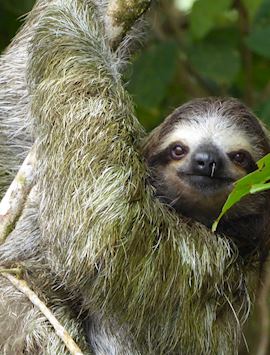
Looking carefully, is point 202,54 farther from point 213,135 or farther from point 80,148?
point 80,148

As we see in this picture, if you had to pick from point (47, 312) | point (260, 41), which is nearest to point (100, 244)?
point (47, 312)

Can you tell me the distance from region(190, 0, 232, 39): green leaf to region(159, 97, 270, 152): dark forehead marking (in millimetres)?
2537

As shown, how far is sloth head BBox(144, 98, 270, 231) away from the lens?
24.8 ft

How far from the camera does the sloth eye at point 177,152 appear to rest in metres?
7.82

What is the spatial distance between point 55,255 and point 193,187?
125 centimetres

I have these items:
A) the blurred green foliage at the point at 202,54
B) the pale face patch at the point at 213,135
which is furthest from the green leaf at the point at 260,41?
the pale face patch at the point at 213,135

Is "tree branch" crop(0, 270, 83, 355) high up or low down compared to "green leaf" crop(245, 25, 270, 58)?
down

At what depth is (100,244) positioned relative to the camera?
714 centimetres

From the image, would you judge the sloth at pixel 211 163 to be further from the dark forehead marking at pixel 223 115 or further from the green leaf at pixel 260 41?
the green leaf at pixel 260 41

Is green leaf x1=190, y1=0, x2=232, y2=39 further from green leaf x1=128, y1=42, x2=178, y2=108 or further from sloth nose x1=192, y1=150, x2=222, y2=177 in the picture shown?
sloth nose x1=192, y1=150, x2=222, y2=177

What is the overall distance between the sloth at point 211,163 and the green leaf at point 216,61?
2199 mm

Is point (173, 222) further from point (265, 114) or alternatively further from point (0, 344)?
point (265, 114)

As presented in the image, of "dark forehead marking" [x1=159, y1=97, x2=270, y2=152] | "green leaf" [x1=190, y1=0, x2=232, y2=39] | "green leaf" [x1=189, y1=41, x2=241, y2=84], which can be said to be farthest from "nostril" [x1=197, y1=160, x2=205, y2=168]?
"green leaf" [x1=190, y1=0, x2=232, y2=39]

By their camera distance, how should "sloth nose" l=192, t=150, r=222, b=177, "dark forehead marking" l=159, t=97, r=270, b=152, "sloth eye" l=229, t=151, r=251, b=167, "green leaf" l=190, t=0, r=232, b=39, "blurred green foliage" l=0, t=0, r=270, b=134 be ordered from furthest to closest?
"green leaf" l=190, t=0, r=232, b=39
"blurred green foliage" l=0, t=0, r=270, b=134
"dark forehead marking" l=159, t=97, r=270, b=152
"sloth eye" l=229, t=151, r=251, b=167
"sloth nose" l=192, t=150, r=222, b=177
